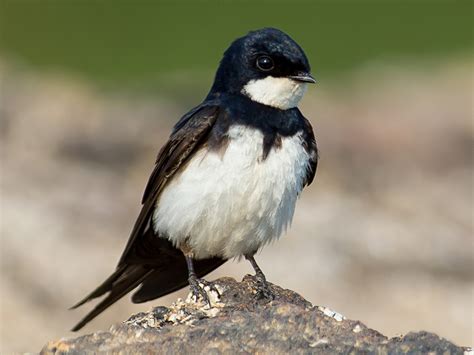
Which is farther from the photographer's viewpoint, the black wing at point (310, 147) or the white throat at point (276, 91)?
the black wing at point (310, 147)

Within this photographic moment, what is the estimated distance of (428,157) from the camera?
12.1 metres

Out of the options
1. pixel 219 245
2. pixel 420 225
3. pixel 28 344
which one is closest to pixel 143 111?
pixel 420 225

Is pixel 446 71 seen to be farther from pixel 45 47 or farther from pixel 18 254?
pixel 18 254

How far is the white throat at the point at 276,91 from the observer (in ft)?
21.3

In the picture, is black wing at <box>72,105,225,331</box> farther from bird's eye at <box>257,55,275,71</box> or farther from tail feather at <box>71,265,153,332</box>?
bird's eye at <box>257,55,275,71</box>

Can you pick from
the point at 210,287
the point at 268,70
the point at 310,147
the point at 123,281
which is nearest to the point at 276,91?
the point at 268,70

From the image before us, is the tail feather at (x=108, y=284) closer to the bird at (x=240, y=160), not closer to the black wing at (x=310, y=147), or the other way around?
the bird at (x=240, y=160)

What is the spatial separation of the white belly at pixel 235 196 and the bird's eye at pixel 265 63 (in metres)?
0.38

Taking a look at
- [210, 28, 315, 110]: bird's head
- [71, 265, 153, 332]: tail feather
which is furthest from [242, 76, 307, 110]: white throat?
[71, 265, 153, 332]: tail feather

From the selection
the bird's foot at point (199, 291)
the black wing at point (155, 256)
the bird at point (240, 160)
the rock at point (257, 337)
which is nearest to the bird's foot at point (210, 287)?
the bird's foot at point (199, 291)

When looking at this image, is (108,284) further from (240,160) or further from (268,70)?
(268,70)

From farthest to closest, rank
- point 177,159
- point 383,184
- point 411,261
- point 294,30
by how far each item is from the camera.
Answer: point 294,30 → point 383,184 → point 411,261 → point 177,159

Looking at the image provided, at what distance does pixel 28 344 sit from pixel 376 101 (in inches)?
312

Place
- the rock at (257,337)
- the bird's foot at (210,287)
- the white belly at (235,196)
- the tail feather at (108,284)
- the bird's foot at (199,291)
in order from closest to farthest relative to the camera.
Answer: the rock at (257,337), the bird's foot at (199,291), the bird's foot at (210,287), the white belly at (235,196), the tail feather at (108,284)
